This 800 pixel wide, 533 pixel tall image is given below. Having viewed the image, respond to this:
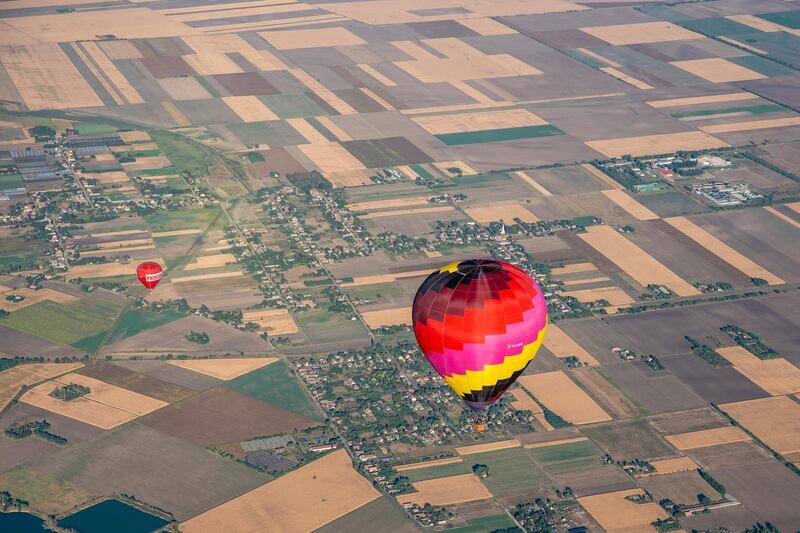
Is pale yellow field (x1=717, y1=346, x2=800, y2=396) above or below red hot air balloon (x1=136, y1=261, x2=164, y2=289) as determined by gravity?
above

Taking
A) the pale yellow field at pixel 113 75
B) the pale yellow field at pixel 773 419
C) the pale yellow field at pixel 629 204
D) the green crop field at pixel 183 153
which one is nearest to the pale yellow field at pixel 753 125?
the pale yellow field at pixel 629 204

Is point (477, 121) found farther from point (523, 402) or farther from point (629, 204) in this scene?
point (523, 402)

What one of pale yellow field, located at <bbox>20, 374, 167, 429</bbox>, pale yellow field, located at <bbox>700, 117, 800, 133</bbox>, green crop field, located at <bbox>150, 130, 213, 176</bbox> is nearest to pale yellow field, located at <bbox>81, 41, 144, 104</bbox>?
green crop field, located at <bbox>150, 130, 213, 176</bbox>

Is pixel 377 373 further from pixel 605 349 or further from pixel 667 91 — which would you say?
pixel 667 91

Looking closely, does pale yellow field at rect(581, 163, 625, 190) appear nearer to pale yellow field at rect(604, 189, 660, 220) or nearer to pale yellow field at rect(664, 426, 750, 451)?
pale yellow field at rect(604, 189, 660, 220)

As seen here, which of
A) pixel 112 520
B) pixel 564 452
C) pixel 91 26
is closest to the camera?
pixel 112 520

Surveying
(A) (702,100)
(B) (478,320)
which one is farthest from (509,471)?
(A) (702,100)


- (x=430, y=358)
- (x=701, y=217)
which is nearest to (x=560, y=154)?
(x=701, y=217)
